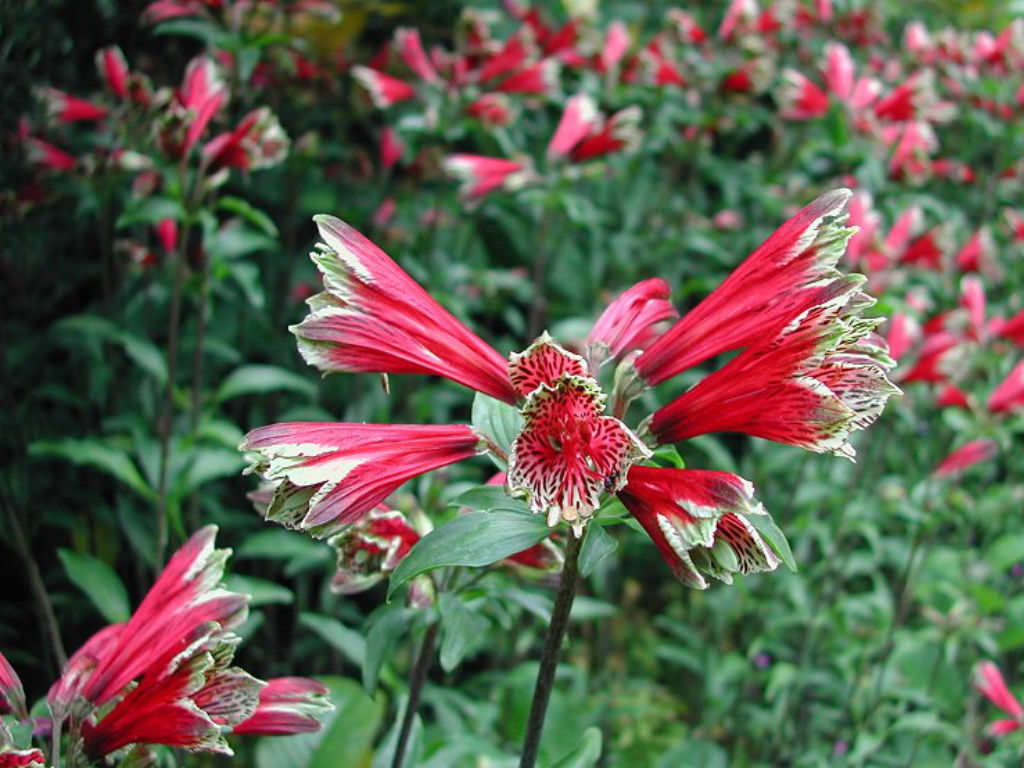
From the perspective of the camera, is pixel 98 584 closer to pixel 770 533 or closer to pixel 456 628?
pixel 456 628

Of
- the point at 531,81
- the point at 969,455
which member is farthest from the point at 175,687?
the point at 531,81

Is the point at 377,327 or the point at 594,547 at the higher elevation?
the point at 377,327

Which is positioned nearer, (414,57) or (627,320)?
(627,320)

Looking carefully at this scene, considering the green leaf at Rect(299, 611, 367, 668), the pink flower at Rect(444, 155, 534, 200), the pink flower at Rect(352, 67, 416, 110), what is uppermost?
the pink flower at Rect(352, 67, 416, 110)

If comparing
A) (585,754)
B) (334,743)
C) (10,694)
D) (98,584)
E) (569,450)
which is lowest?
(334,743)

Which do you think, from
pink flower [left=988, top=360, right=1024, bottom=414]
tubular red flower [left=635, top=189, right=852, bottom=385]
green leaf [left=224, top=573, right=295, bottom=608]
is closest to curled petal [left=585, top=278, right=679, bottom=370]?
tubular red flower [left=635, top=189, right=852, bottom=385]

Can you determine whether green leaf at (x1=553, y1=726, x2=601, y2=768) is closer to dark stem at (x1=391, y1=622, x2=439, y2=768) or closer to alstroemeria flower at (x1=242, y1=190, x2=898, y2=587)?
dark stem at (x1=391, y1=622, x2=439, y2=768)

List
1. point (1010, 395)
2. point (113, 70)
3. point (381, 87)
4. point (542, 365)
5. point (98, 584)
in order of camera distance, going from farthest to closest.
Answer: point (381, 87), point (1010, 395), point (113, 70), point (98, 584), point (542, 365)
